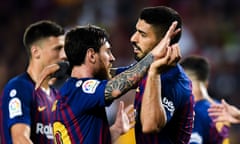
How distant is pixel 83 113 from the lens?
5.38 meters

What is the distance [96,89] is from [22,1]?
9.14m

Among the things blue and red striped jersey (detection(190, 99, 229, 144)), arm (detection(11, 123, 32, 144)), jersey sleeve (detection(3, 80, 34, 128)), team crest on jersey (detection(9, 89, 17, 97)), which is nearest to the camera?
arm (detection(11, 123, 32, 144))

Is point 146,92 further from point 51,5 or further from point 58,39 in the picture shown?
point 51,5

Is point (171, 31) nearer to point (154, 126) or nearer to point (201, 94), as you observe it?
point (154, 126)

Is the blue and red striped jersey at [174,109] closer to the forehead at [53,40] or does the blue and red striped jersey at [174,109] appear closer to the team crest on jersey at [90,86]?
the team crest on jersey at [90,86]

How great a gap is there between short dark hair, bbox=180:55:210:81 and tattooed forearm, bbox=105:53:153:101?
91.5 inches

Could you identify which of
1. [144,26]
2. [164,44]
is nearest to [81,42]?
[144,26]

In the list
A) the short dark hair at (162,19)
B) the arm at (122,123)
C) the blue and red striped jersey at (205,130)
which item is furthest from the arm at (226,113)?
the short dark hair at (162,19)

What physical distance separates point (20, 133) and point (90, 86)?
3.86 ft

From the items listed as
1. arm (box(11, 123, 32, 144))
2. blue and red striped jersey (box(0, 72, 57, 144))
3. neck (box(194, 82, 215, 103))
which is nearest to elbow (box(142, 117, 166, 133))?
arm (box(11, 123, 32, 144))

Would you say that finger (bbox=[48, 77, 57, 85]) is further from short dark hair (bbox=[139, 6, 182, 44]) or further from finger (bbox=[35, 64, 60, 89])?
short dark hair (bbox=[139, 6, 182, 44])

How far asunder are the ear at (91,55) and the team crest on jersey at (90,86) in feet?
0.66

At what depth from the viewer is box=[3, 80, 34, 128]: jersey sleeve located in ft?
20.7

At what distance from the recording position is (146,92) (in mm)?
5082
